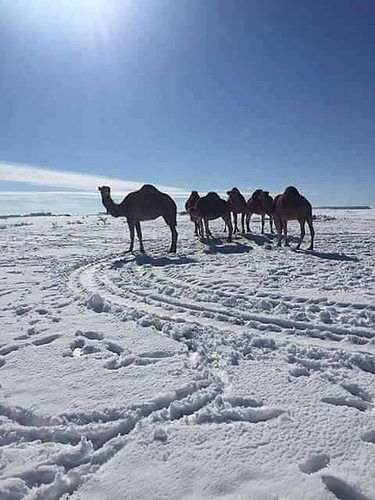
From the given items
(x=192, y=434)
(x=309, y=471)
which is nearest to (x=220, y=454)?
(x=192, y=434)

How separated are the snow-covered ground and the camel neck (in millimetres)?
8070

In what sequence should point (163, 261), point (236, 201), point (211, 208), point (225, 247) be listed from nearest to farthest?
point (163, 261), point (225, 247), point (211, 208), point (236, 201)

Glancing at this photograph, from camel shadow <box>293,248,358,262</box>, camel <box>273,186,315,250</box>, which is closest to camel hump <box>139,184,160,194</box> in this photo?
camel <box>273,186,315,250</box>

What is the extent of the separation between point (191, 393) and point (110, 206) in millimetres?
13282

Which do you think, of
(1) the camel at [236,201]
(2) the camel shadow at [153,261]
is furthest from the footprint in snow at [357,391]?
(1) the camel at [236,201]

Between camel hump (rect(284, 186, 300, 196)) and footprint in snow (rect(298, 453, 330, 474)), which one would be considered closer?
footprint in snow (rect(298, 453, 330, 474))

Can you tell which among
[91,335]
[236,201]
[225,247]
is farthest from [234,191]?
[91,335]

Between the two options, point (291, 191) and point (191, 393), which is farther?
point (291, 191)

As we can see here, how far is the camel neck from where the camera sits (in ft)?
53.8

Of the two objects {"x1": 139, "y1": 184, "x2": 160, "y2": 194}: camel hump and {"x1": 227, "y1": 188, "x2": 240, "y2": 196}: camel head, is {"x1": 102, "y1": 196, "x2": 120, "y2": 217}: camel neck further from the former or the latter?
{"x1": 227, "y1": 188, "x2": 240, "y2": 196}: camel head

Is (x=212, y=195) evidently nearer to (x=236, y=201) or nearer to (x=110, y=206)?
(x=236, y=201)

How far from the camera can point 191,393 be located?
4016 mm

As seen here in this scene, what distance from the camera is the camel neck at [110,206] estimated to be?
1639 cm

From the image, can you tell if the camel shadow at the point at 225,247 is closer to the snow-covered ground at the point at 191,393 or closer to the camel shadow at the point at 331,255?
the camel shadow at the point at 331,255
